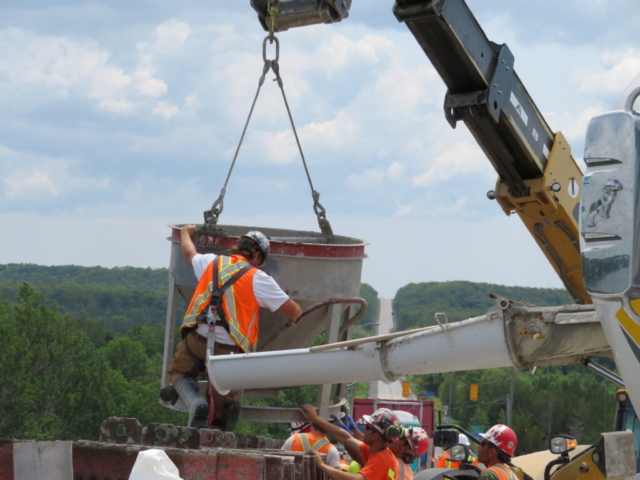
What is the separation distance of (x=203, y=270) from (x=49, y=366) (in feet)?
199

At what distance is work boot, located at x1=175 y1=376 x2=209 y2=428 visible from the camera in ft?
23.7

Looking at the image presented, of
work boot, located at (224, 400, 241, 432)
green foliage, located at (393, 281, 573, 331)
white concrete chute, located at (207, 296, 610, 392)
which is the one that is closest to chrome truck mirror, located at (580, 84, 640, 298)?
white concrete chute, located at (207, 296, 610, 392)

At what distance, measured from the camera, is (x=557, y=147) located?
8.59m

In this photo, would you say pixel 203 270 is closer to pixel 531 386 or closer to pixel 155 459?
pixel 155 459

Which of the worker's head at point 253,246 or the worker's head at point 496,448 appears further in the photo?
the worker's head at point 253,246

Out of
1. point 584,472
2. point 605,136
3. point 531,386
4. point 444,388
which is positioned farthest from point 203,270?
point 444,388

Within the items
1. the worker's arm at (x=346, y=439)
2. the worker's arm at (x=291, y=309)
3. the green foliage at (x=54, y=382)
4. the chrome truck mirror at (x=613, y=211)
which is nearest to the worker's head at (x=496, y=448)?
the worker's arm at (x=346, y=439)

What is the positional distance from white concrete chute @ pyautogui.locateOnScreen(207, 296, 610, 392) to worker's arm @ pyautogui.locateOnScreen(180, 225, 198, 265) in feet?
5.46

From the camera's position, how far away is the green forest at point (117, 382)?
62531 mm

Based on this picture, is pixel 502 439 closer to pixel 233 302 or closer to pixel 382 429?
pixel 382 429

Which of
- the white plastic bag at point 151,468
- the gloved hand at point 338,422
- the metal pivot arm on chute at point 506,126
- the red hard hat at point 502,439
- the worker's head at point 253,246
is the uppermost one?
the metal pivot arm on chute at point 506,126

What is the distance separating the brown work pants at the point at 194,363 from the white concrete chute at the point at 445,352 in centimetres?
54

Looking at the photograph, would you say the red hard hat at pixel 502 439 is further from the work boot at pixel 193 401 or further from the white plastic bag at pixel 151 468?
the white plastic bag at pixel 151 468

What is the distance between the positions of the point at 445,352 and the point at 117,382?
2513 inches
